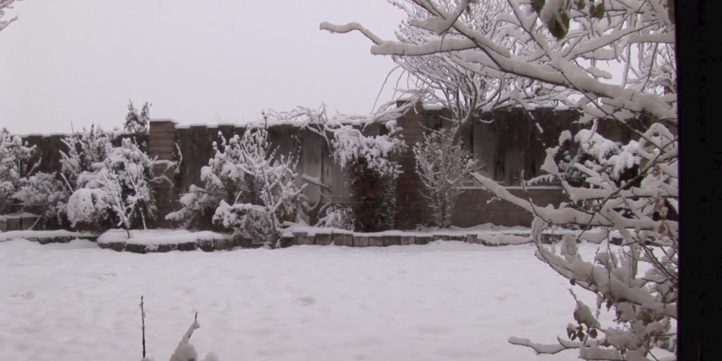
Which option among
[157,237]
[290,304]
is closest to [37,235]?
[157,237]

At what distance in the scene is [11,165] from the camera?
8.95 meters

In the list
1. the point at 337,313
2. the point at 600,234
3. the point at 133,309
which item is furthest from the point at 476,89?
the point at 600,234

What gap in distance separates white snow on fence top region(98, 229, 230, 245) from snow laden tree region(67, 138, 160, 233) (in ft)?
0.72

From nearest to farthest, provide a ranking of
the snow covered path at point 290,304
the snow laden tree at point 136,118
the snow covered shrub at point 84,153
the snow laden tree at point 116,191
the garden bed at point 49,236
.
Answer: the snow covered path at point 290,304 < the snow laden tree at point 116,191 < the garden bed at point 49,236 < the snow covered shrub at point 84,153 < the snow laden tree at point 136,118

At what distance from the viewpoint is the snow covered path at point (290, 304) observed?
331 centimetres

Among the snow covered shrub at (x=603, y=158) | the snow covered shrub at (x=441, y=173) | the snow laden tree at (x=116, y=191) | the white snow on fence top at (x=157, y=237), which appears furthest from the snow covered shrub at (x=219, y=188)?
the snow covered shrub at (x=603, y=158)

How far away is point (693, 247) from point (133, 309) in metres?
4.22

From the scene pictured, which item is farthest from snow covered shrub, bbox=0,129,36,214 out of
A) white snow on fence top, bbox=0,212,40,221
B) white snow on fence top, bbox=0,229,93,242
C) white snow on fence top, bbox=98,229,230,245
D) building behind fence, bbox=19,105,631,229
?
white snow on fence top, bbox=98,229,230,245

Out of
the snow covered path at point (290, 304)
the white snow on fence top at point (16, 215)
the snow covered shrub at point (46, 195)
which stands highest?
the snow covered shrub at point (46, 195)

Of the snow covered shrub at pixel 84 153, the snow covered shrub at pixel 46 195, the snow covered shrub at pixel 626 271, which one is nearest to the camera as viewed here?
the snow covered shrub at pixel 626 271

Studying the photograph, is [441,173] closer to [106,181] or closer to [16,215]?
[106,181]

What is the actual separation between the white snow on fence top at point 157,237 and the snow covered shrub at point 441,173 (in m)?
2.56

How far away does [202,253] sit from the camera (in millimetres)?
6828

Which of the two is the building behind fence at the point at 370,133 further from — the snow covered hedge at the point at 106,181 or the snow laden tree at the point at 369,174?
the snow laden tree at the point at 369,174
